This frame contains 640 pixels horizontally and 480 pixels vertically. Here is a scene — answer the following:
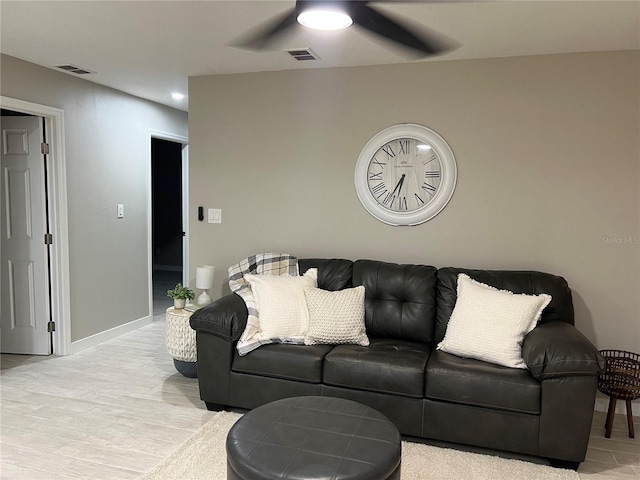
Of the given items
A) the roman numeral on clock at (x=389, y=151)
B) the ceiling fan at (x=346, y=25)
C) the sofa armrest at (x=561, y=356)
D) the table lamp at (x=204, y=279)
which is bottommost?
the sofa armrest at (x=561, y=356)

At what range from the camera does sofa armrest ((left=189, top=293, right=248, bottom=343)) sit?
3.18 metres

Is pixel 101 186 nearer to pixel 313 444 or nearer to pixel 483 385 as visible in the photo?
pixel 313 444

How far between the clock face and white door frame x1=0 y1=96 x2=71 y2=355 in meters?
2.60

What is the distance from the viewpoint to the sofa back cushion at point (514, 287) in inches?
125

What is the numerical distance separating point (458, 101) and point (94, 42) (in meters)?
2.53

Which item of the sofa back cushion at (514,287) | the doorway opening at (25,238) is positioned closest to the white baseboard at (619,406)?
the sofa back cushion at (514,287)

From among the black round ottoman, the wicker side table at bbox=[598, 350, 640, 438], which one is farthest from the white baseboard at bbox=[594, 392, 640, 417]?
the black round ottoman

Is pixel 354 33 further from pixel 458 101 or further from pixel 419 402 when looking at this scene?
pixel 419 402

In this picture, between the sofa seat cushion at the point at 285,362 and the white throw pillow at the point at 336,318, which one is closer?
the sofa seat cushion at the point at 285,362

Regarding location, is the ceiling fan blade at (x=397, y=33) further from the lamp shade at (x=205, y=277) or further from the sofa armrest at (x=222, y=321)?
the lamp shade at (x=205, y=277)

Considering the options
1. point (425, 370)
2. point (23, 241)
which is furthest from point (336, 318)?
point (23, 241)

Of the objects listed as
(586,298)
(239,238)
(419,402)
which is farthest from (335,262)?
(586,298)

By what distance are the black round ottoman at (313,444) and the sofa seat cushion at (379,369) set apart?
0.55 metres

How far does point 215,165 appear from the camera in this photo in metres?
4.24
